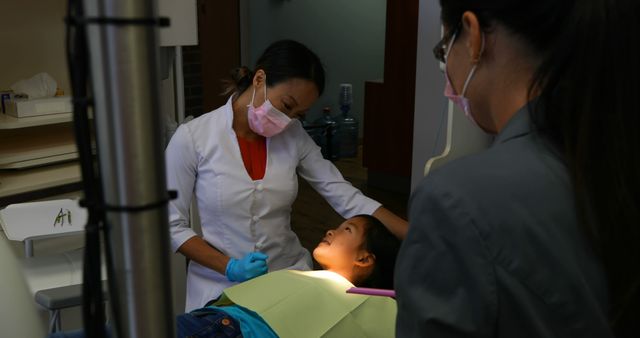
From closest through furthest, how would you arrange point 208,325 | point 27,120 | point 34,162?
point 208,325
point 27,120
point 34,162

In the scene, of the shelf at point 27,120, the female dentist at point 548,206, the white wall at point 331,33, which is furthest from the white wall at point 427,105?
the white wall at point 331,33

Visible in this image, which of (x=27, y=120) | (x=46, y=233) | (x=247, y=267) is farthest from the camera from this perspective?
(x=27, y=120)

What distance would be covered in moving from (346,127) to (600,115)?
17.9 feet

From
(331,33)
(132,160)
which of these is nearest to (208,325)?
(132,160)

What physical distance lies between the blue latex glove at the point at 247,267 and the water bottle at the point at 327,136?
4.07m

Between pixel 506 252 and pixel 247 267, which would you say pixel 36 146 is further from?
pixel 506 252

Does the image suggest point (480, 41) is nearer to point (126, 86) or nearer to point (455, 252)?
point (455, 252)

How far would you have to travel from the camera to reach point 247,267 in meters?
1.77

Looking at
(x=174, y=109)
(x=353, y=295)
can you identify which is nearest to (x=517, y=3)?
(x=353, y=295)

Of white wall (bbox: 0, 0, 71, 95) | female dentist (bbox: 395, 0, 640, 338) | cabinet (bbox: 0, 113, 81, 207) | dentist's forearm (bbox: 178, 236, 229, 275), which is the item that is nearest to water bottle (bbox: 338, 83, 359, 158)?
white wall (bbox: 0, 0, 71, 95)

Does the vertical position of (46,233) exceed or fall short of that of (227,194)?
it falls short

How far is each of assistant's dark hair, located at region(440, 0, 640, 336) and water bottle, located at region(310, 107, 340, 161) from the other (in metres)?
5.12

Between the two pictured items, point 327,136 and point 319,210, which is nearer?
point 319,210

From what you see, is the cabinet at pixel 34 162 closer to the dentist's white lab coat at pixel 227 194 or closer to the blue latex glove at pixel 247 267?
the dentist's white lab coat at pixel 227 194
